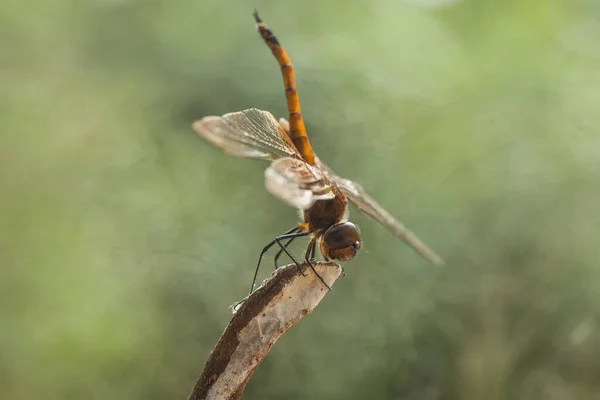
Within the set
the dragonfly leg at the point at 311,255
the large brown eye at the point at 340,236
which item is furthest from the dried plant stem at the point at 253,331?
the large brown eye at the point at 340,236

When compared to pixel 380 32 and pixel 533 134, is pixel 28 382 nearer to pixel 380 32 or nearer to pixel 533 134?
pixel 380 32

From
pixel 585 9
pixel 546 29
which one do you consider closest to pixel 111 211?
pixel 546 29

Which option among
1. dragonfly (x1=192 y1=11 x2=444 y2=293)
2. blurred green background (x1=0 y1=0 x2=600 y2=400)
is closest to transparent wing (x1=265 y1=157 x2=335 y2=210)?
dragonfly (x1=192 y1=11 x2=444 y2=293)

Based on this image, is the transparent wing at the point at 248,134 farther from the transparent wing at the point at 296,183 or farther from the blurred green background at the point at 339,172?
the blurred green background at the point at 339,172

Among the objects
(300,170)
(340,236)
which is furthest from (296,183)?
(340,236)

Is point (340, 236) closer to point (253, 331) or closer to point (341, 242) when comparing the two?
point (341, 242)

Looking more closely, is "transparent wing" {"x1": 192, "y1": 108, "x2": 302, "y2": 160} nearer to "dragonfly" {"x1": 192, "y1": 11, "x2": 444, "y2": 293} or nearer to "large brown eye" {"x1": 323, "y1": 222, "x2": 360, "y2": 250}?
"dragonfly" {"x1": 192, "y1": 11, "x2": 444, "y2": 293}
